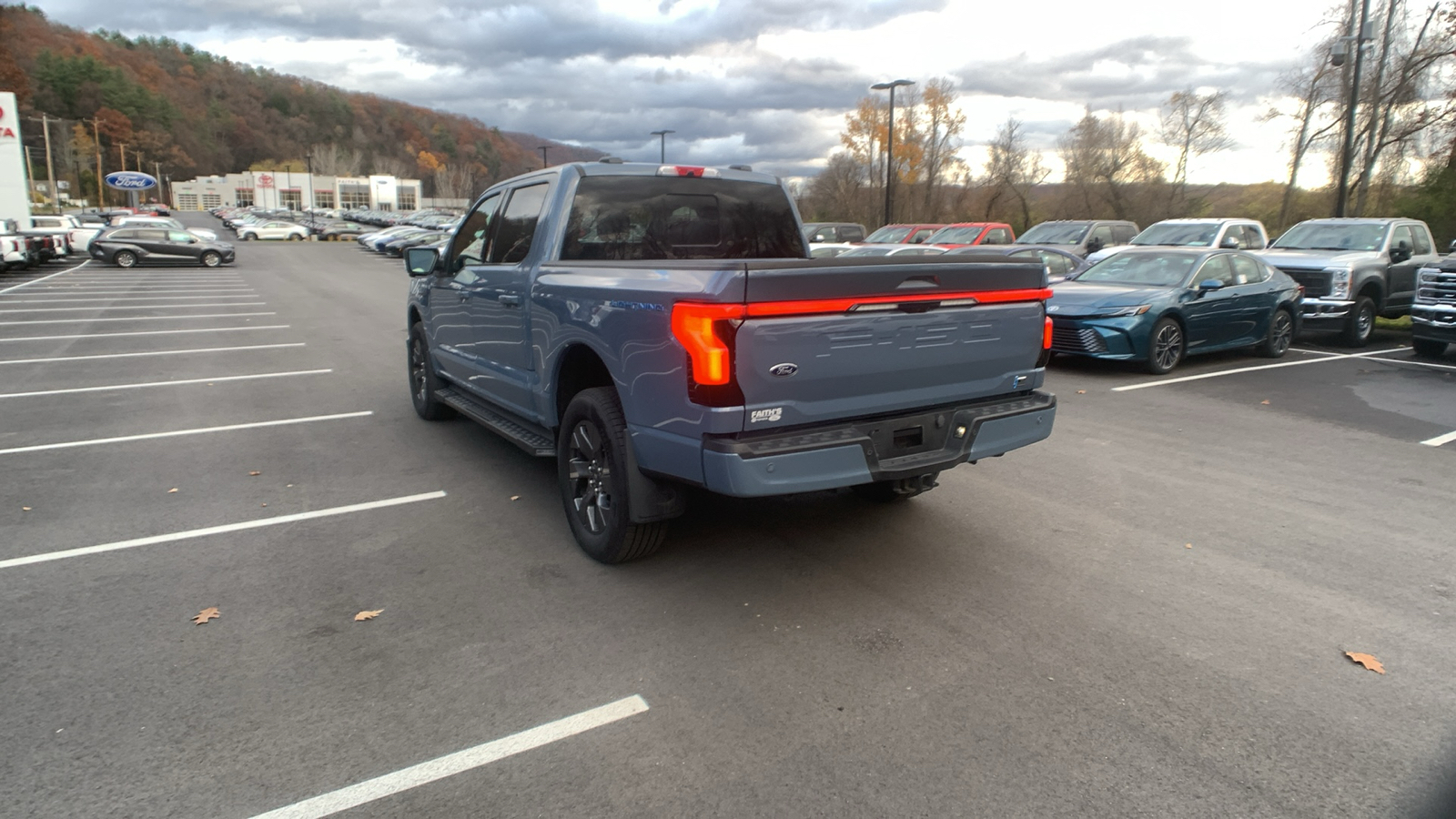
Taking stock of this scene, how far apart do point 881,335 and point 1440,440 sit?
21.6 ft

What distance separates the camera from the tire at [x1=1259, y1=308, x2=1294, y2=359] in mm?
11766

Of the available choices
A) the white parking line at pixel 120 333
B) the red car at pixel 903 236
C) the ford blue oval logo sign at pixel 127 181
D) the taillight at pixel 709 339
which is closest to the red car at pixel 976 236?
the red car at pixel 903 236

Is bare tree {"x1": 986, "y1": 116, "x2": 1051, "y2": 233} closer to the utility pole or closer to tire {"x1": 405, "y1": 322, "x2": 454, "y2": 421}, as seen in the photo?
tire {"x1": 405, "y1": 322, "x2": 454, "y2": 421}

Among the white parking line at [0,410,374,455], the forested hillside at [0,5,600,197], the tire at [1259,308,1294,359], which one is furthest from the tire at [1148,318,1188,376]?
the forested hillside at [0,5,600,197]

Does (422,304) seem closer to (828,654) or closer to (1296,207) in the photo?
(828,654)

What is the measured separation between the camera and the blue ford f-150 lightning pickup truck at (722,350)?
3570mm

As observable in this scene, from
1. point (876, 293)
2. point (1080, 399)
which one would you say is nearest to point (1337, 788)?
point (876, 293)

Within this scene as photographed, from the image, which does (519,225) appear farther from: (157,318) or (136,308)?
(136,308)

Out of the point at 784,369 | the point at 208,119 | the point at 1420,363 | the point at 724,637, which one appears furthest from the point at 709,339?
the point at 208,119

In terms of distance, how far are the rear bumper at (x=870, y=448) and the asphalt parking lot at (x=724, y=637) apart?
673 mm

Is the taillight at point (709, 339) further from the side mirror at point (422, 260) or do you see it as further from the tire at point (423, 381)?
the tire at point (423, 381)

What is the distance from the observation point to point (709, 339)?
349 centimetres

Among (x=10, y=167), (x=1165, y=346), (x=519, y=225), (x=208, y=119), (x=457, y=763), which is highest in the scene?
(x=208, y=119)

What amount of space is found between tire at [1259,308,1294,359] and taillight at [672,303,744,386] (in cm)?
1102
